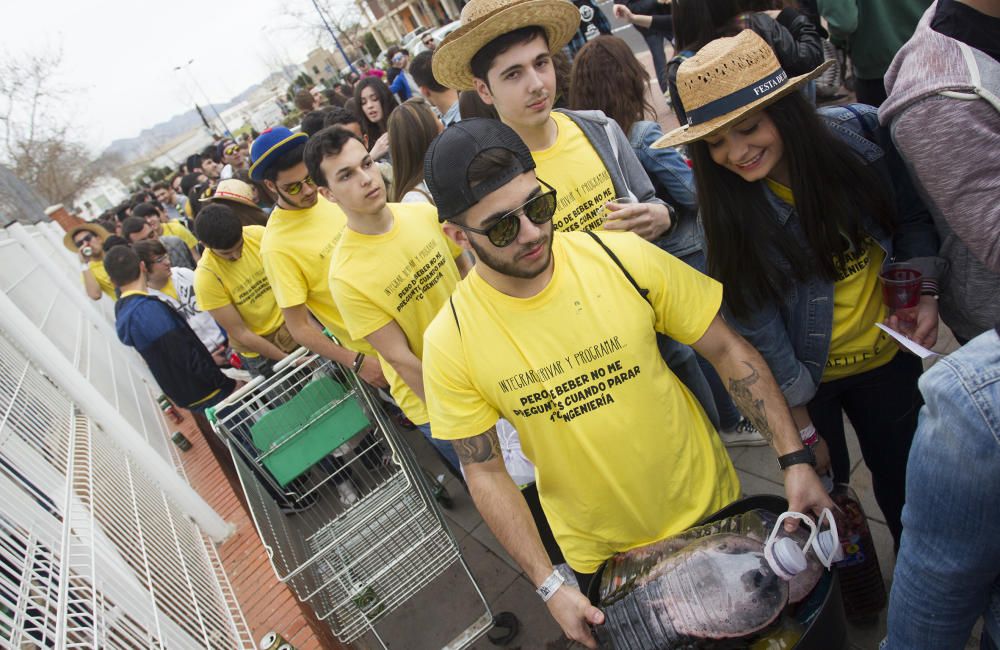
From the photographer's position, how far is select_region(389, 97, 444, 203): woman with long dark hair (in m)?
3.70

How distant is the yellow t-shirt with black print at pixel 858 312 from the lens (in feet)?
6.17

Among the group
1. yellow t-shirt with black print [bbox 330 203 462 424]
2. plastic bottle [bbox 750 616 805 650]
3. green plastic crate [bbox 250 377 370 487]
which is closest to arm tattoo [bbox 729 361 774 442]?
plastic bottle [bbox 750 616 805 650]

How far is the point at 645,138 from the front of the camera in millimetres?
2984

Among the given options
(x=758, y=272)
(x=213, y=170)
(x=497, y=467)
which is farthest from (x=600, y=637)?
(x=213, y=170)

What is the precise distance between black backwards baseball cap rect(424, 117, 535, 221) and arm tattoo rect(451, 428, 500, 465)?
2.38ft

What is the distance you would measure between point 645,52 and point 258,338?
32.5ft

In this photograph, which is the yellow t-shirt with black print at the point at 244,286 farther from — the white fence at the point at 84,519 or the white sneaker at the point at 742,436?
the white sneaker at the point at 742,436

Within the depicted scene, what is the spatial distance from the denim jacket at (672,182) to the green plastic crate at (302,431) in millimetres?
1895

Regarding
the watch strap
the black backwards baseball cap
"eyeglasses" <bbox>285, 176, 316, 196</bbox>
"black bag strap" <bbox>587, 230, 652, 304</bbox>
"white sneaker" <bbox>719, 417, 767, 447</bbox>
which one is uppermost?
"eyeglasses" <bbox>285, 176, 316, 196</bbox>

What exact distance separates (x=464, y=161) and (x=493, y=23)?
43.6 inches

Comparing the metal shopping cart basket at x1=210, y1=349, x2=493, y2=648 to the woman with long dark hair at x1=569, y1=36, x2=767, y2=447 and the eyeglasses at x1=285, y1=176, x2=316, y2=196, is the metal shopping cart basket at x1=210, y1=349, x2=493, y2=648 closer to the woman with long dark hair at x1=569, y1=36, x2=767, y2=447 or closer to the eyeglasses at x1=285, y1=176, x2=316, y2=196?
the eyeglasses at x1=285, y1=176, x2=316, y2=196

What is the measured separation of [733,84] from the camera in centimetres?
167

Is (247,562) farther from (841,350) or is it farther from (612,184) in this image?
(841,350)

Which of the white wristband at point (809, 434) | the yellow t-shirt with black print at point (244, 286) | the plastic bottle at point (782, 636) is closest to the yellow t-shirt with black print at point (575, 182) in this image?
the white wristband at point (809, 434)
